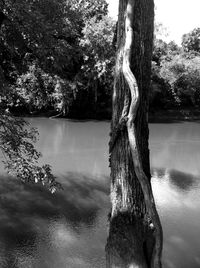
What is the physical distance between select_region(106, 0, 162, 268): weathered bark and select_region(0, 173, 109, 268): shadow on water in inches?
101

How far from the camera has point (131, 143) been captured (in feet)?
6.42

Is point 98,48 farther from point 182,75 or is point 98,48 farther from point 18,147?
point 18,147

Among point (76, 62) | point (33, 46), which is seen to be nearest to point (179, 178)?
point (33, 46)

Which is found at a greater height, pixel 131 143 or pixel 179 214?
pixel 131 143

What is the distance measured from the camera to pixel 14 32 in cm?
448

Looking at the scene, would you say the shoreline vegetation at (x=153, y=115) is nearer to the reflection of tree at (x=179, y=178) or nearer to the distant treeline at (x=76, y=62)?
the distant treeline at (x=76, y=62)

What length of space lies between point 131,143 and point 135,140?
25 mm

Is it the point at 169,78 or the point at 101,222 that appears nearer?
the point at 101,222

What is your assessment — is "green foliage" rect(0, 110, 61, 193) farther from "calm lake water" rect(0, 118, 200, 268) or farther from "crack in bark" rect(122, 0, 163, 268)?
"crack in bark" rect(122, 0, 163, 268)

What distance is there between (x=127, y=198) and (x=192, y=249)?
10.7 feet

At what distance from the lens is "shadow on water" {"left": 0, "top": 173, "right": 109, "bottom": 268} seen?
4.77 metres

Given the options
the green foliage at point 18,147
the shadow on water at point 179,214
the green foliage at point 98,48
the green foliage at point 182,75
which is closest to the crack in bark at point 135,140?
the green foliage at point 18,147

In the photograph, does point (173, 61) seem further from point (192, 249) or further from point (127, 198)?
point (127, 198)

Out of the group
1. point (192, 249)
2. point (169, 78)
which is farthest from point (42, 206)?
point (169, 78)
